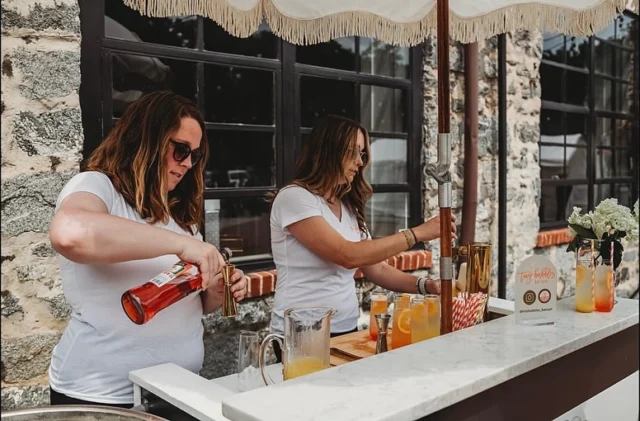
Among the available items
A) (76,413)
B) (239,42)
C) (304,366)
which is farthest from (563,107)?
(76,413)

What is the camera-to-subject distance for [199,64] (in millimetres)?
3100

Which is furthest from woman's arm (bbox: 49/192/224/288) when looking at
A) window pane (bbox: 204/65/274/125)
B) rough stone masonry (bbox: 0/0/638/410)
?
window pane (bbox: 204/65/274/125)

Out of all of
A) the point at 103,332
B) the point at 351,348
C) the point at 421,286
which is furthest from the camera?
the point at 421,286

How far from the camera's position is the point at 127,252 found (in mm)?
1436

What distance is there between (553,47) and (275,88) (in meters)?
2.99

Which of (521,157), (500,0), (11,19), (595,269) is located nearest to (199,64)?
(11,19)

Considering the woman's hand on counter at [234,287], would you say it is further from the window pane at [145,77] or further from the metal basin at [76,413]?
the window pane at [145,77]

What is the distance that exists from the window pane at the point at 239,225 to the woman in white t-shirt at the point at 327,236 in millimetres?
911

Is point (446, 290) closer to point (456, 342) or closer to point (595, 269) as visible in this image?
point (456, 342)

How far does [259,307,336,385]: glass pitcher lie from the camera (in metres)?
1.43

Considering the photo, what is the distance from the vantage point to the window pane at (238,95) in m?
3.19

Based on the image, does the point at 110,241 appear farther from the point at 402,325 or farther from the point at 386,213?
the point at 386,213

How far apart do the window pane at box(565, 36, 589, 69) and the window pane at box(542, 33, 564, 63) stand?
113 millimetres

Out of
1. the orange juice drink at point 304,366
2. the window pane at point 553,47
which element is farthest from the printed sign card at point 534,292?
the window pane at point 553,47
